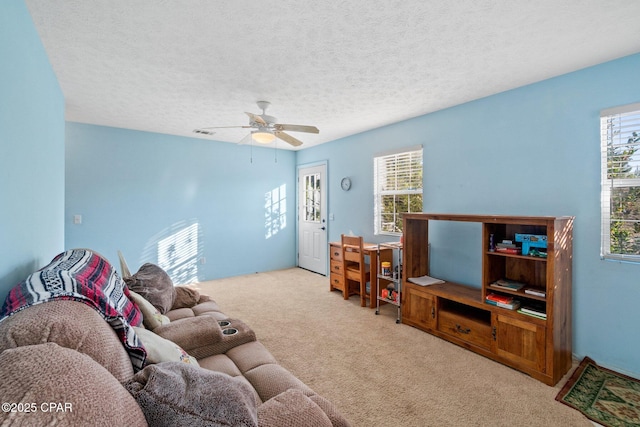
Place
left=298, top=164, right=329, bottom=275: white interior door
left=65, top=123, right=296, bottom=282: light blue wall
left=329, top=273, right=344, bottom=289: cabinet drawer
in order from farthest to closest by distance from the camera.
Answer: left=298, top=164, right=329, bottom=275: white interior door → left=329, top=273, right=344, bottom=289: cabinet drawer → left=65, top=123, right=296, bottom=282: light blue wall

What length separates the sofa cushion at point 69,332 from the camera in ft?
2.83

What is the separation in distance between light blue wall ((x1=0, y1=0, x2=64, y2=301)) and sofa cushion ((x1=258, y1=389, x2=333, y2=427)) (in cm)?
131

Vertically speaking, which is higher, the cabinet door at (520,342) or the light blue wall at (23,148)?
the light blue wall at (23,148)

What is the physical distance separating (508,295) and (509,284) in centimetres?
12

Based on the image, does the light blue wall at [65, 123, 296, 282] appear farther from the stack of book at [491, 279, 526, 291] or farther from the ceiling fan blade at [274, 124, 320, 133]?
the stack of book at [491, 279, 526, 291]

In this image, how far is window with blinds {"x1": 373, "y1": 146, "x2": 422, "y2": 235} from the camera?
4.01 metres

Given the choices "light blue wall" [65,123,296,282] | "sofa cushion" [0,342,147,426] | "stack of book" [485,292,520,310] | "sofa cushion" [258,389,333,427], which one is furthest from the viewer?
"light blue wall" [65,123,296,282]

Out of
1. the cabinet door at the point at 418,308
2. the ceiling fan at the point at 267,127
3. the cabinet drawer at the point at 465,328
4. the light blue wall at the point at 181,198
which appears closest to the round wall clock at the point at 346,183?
the light blue wall at the point at 181,198

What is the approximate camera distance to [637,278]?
2305mm

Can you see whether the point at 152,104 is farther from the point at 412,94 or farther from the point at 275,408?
the point at 275,408

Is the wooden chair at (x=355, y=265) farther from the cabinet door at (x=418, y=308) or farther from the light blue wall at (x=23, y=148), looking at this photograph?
the light blue wall at (x=23, y=148)

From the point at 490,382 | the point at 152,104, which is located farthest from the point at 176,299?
the point at 490,382

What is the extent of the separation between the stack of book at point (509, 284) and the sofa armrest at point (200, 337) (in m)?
2.30

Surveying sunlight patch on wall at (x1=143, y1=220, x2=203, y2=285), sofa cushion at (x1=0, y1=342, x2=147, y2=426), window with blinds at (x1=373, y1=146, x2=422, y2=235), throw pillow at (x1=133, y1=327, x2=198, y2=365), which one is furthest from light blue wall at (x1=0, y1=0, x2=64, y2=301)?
window with blinds at (x1=373, y1=146, x2=422, y2=235)
